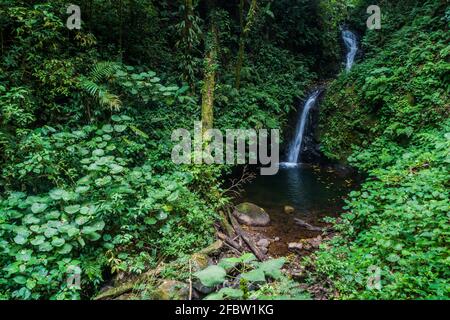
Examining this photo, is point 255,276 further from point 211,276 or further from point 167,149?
point 167,149

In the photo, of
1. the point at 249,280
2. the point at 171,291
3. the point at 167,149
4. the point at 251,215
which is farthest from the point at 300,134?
the point at 249,280

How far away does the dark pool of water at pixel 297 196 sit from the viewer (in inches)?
238

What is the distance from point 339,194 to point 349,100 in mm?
4286

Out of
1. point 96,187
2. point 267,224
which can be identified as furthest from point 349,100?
point 96,187

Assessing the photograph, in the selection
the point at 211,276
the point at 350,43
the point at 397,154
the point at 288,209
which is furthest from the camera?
the point at 350,43

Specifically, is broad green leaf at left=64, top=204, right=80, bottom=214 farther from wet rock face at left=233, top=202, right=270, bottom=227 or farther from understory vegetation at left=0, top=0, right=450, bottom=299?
wet rock face at left=233, top=202, right=270, bottom=227

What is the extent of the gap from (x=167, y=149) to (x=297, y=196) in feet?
A: 12.9

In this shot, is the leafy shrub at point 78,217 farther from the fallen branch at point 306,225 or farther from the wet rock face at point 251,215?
the fallen branch at point 306,225

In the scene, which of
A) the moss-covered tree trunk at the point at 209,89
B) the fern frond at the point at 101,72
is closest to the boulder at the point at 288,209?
the moss-covered tree trunk at the point at 209,89

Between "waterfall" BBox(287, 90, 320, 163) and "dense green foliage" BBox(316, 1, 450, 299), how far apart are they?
0.70 metres

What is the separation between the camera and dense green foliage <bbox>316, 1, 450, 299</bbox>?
3.31m

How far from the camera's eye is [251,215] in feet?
21.0

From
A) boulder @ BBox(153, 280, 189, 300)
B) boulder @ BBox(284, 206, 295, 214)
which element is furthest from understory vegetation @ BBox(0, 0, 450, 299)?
boulder @ BBox(284, 206, 295, 214)

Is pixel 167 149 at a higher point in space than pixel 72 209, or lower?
higher
